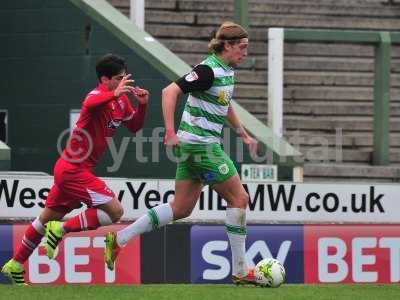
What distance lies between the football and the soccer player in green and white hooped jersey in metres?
0.11

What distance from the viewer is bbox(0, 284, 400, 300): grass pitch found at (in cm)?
962

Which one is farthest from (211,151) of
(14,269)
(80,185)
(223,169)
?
(14,269)

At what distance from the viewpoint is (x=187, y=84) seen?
9.90 metres

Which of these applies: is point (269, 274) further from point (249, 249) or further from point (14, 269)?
point (249, 249)

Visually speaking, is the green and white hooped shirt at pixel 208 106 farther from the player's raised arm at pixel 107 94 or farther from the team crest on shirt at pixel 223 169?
the player's raised arm at pixel 107 94

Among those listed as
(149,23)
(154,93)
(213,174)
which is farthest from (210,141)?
(149,23)

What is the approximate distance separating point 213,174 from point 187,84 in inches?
27.6

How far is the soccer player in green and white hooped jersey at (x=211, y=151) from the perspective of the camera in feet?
33.0

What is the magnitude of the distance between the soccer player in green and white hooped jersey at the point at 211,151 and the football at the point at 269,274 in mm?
114

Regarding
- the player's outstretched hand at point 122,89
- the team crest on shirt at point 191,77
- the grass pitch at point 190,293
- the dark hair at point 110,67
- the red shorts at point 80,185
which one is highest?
the dark hair at point 110,67

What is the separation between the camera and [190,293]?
9.98 meters

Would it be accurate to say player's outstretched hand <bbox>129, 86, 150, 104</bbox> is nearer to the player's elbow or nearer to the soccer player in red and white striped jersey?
the soccer player in red and white striped jersey

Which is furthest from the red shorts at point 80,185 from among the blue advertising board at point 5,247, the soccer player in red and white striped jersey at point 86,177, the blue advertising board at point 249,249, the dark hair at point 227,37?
the blue advertising board at point 249,249

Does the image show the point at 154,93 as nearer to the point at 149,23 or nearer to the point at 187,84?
the point at 149,23
